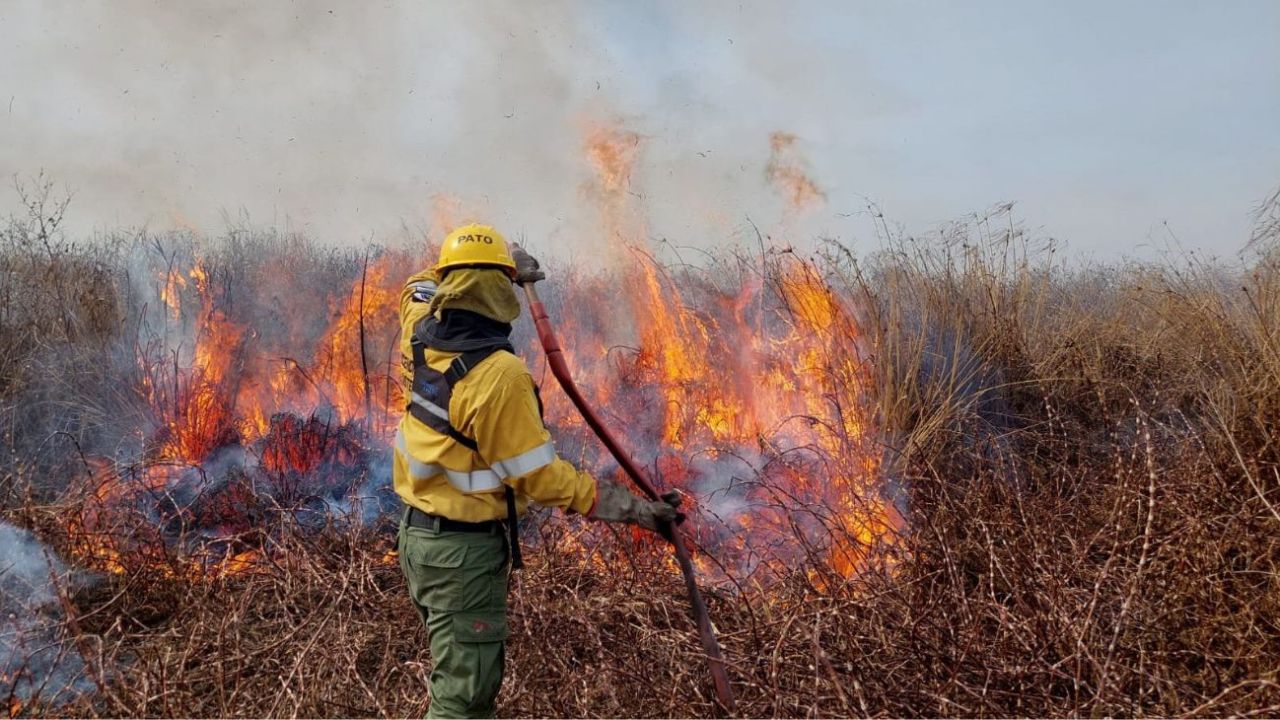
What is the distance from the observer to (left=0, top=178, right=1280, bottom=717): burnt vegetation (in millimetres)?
2971

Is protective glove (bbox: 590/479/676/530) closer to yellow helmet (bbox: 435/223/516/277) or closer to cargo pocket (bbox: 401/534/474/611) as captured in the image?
cargo pocket (bbox: 401/534/474/611)

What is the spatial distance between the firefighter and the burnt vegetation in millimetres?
505

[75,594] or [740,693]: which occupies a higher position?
[75,594]

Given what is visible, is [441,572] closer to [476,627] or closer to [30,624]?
[476,627]

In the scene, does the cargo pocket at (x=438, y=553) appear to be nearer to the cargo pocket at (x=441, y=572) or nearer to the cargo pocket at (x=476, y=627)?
the cargo pocket at (x=441, y=572)

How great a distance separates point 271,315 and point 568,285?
359 cm

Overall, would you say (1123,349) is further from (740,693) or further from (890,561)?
(740,693)

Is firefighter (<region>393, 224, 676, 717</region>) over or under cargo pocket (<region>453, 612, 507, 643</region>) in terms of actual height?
over

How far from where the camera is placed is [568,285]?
977 centimetres

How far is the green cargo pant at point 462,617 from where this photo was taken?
280cm

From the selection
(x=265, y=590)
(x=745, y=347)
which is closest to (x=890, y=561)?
(x=745, y=347)

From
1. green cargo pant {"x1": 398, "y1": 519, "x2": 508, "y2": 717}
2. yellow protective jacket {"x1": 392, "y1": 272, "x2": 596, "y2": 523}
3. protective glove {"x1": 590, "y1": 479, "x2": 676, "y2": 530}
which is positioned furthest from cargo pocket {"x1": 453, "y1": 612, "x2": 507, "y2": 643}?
protective glove {"x1": 590, "y1": 479, "x2": 676, "y2": 530}

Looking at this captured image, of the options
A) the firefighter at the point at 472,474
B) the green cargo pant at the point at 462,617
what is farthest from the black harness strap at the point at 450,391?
the green cargo pant at the point at 462,617

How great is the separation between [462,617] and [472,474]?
0.55 metres
